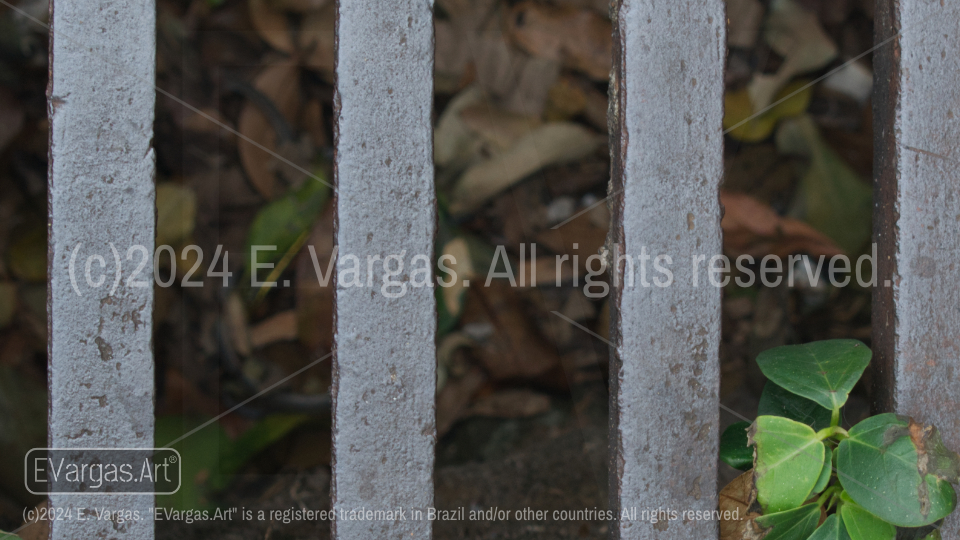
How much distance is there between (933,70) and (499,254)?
762mm

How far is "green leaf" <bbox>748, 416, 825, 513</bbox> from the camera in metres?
0.60

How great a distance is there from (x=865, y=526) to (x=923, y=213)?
0.33m

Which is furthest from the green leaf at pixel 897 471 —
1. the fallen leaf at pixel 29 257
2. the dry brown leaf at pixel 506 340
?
the fallen leaf at pixel 29 257

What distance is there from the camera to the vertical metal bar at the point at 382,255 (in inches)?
24.5

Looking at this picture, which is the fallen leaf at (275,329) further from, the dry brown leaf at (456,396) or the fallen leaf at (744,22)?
the fallen leaf at (744,22)

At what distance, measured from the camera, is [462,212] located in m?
1.24

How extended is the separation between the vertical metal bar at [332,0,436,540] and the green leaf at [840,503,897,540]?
0.43 m

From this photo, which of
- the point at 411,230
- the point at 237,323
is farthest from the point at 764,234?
the point at 237,323

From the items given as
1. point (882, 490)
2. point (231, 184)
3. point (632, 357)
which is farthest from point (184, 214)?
point (882, 490)

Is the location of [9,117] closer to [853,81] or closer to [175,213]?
[175,213]

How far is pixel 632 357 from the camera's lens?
64 cm

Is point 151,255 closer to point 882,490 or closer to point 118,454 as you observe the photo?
point 118,454

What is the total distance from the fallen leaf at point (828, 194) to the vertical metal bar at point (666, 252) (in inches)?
28.7

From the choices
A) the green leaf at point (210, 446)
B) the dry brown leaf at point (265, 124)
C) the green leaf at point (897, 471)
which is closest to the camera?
Answer: the green leaf at point (897, 471)
